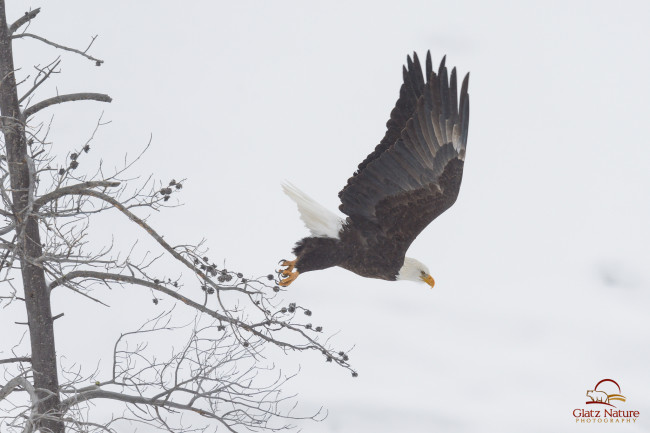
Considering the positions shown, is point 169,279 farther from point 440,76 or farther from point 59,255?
point 440,76

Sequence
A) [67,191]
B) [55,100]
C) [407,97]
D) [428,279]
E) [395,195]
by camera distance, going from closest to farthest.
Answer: [67,191] → [55,100] → [395,195] → [407,97] → [428,279]

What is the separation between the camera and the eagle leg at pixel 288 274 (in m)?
6.75

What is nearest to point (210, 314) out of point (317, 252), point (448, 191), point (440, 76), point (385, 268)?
point (317, 252)

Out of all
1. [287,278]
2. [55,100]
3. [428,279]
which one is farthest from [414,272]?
[55,100]

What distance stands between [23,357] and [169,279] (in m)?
1.38

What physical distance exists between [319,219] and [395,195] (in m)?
0.67

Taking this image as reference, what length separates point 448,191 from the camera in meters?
6.77

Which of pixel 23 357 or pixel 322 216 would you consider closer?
pixel 23 357

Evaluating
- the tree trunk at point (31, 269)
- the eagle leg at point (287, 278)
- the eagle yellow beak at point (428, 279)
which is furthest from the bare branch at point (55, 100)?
the eagle yellow beak at point (428, 279)

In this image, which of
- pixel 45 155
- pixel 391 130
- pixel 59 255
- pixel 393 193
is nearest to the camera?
pixel 59 255

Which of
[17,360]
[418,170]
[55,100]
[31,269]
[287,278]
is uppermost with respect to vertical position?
[418,170]

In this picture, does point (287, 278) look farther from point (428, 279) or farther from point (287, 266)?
point (428, 279)

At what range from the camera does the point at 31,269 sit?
5.75m

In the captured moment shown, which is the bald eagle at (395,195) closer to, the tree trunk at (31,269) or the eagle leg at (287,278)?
the eagle leg at (287,278)
